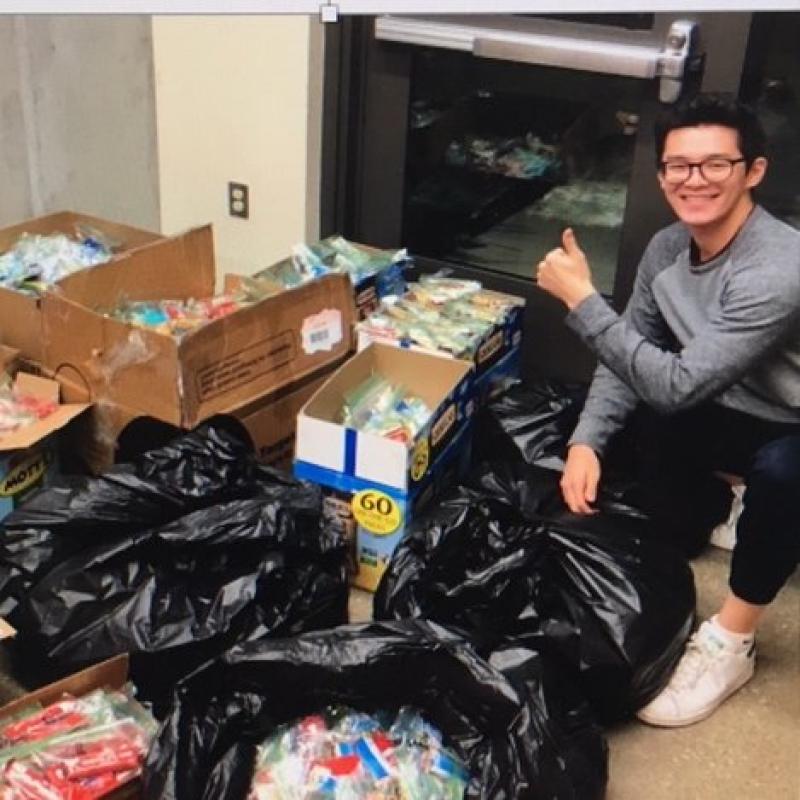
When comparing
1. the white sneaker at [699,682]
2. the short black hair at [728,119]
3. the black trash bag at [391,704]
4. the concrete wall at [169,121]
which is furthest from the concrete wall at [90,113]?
the white sneaker at [699,682]

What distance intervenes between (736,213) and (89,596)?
1170 mm

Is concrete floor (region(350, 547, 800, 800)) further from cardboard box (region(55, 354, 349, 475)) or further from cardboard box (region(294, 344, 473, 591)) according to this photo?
cardboard box (region(55, 354, 349, 475))

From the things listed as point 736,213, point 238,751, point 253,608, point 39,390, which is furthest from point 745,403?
point 39,390

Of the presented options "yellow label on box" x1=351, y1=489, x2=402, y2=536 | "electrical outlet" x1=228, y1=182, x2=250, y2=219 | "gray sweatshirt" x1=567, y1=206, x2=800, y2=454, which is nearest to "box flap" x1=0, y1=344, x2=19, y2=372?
"yellow label on box" x1=351, y1=489, x2=402, y2=536

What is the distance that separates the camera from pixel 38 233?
2.33 meters

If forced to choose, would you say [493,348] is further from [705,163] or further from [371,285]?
[705,163]

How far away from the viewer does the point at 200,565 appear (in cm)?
162

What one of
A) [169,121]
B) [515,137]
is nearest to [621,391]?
[515,137]

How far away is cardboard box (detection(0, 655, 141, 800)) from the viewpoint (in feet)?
4.54

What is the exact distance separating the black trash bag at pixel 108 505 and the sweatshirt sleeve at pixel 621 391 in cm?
61

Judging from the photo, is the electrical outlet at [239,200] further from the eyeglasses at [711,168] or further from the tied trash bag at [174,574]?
the eyeglasses at [711,168]

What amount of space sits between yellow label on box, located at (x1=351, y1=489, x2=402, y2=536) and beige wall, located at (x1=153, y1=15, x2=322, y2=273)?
40.1 inches

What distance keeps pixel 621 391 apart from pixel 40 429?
1.06 m

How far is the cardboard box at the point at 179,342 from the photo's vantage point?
6.24 feet
